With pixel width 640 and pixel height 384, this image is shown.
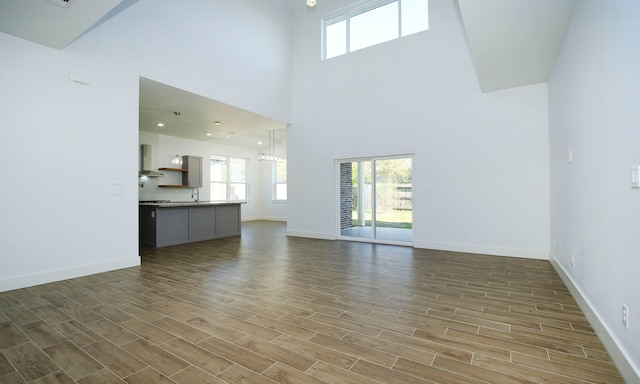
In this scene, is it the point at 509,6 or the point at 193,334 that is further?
the point at 509,6

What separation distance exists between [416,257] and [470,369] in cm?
329

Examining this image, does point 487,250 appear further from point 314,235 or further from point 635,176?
point 635,176

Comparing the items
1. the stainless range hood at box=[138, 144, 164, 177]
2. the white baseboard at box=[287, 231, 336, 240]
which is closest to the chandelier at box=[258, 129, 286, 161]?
the white baseboard at box=[287, 231, 336, 240]

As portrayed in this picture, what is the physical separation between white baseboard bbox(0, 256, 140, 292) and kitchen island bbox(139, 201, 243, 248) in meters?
1.75

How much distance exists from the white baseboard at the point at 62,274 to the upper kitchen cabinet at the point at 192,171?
4973mm

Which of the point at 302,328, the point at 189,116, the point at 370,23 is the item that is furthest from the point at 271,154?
the point at 302,328

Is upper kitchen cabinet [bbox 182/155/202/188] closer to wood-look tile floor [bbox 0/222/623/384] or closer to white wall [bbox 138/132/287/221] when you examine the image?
white wall [bbox 138/132/287/221]

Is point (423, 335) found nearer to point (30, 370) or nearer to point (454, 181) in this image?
point (30, 370)

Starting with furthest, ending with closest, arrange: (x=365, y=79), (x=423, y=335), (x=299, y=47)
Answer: (x=299, y=47) → (x=365, y=79) → (x=423, y=335)

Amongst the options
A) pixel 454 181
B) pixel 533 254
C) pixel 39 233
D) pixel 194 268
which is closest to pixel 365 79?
pixel 454 181

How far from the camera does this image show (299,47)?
7.50 metres

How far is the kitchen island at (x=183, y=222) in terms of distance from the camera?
6.12 meters

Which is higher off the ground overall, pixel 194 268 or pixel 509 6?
pixel 509 6

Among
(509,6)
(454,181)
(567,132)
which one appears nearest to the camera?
(509,6)
